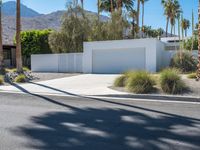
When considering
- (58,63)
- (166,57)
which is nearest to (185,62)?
(166,57)

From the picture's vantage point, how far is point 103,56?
94.7ft

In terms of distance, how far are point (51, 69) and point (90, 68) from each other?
4810 millimetres

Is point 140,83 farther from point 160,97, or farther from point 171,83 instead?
point 160,97

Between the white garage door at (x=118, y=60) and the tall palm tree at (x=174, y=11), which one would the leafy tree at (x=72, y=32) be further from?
the tall palm tree at (x=174, y=11)

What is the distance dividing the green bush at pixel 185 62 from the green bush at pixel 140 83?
506 inches

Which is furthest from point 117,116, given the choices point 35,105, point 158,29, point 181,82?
point 158,29

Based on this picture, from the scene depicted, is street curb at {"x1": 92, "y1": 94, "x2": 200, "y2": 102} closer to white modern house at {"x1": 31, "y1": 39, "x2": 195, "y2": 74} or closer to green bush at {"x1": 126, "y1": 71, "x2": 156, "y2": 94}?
green bush at {"x1": 126, "y1": 71, "x2": 156, "y2": 94}

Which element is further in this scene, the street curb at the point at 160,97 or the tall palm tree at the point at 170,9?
the tall palm tree at the point at 170,9

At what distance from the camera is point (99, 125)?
7824mm

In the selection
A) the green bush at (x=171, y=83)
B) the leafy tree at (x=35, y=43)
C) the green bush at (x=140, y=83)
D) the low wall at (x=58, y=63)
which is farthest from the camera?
the leafy tree at (x=35, y=43)

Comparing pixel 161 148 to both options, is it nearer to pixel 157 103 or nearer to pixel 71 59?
pixel 157 103

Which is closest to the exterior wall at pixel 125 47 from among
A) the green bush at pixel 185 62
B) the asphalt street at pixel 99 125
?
the green bush at pixel 185 62

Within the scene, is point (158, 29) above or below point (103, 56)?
above

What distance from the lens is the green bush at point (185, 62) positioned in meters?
26.4
